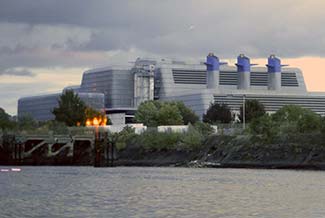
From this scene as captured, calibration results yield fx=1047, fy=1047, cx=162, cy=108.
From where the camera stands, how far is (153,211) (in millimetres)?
70188

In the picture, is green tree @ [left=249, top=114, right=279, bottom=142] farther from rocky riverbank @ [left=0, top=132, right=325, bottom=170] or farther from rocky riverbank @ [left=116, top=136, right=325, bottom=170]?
rocky riverbank @ [left=116, top=136, right=325, bottom=170]

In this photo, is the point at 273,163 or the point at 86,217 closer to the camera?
the point at 86,217

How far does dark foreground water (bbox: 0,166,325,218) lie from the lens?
69.7 metres

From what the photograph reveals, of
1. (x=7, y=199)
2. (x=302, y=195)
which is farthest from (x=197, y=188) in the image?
(x=7, y=199)

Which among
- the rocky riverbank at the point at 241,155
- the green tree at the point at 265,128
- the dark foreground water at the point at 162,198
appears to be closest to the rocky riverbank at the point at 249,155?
the rocky riverbank at the point at 241,155

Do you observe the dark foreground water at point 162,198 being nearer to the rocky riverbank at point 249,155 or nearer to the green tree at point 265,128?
the rocky riverbank at point 249,155

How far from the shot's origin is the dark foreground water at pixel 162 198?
69.7m

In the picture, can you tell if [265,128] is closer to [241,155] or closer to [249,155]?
[249,155]

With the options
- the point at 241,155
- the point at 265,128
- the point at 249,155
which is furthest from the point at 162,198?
the point at 265,128

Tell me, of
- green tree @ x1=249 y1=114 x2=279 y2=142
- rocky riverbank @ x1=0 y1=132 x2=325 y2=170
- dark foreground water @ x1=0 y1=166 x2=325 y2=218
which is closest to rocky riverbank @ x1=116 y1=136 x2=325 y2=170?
rocky riverbank @ x1=0 y1=132 x2=325 y2=170

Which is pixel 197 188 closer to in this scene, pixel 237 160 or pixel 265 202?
pixel 265 202

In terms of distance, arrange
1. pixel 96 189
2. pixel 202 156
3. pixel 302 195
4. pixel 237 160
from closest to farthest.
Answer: pixel 302 195, pixel 96 189, pixel 237 160, pixel 202 156

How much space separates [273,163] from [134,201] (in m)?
95.8

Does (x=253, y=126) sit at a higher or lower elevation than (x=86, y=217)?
higher
